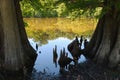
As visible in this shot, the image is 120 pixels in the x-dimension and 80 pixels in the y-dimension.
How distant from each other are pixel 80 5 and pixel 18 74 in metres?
5.06

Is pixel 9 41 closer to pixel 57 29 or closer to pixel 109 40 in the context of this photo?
pixel 109 40

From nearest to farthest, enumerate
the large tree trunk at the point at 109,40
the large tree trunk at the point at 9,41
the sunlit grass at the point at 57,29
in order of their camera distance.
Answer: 1. the large tree trunk at the point at 9,41
2. the large tree trunk at the point at 109,40
3. the sunlit grass at the point at 57,29

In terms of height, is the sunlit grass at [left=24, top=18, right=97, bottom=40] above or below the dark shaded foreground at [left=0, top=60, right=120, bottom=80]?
below

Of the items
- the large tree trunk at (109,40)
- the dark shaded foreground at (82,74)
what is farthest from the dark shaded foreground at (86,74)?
the large tree trunk at (109,40)

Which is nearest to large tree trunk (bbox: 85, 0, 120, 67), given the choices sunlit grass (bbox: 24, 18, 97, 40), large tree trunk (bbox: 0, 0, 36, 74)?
large tree trunk (bbox: 0, 0, 36, 74)

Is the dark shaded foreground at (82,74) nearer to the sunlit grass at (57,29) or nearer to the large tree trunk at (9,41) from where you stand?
the large tree trunk at (9,41)

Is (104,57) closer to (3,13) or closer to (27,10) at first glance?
(3,13)

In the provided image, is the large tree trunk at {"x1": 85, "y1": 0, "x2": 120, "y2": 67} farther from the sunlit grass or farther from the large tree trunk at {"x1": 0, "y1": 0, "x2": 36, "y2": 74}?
the sunlit grass

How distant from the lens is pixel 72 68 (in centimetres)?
1716

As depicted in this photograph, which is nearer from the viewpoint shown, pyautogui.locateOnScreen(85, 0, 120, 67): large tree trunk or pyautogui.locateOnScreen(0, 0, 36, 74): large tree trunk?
pyautogui.locateOnScreen(0, 0, 36, 74): large tree trunk

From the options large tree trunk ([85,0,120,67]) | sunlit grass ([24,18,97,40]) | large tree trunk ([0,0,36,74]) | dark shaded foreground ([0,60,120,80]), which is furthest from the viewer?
sunlit grass ([24,18,97,40])

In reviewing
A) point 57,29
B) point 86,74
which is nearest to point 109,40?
point 86,74

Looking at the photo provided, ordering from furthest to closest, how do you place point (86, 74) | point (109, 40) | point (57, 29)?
point (57, 29)
point (109, 40)
point (86, 74)

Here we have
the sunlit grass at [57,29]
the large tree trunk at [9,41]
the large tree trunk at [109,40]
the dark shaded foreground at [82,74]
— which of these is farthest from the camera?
the sunlit grass at [57,29]
